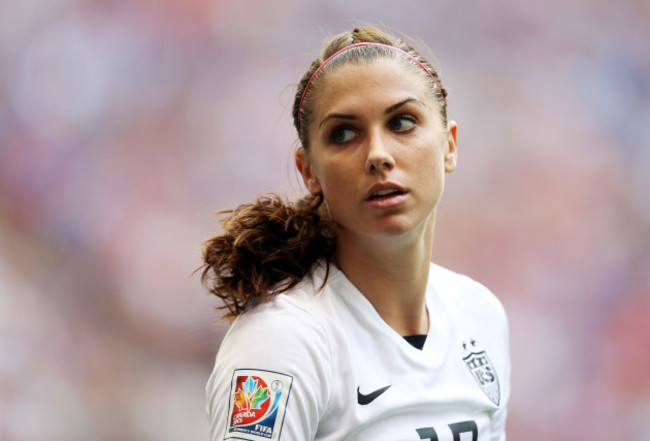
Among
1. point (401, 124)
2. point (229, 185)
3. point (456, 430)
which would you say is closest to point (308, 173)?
point (401, 124)

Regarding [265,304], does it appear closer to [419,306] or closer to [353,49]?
[419,306]

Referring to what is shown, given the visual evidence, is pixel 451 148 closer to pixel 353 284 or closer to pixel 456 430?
pixel 353 284

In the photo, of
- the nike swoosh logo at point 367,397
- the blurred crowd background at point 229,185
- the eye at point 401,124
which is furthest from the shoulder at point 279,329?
the blurred crowd background at point 229,185

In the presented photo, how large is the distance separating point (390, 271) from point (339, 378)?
1.19 feet

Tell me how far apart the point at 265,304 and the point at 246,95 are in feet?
8.27

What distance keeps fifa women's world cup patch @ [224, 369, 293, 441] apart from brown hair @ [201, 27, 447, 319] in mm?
238

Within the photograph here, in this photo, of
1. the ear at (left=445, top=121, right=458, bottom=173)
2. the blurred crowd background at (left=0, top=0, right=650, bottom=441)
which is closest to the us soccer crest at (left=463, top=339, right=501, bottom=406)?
the ear at (left=445, top=121, right=458, bottom=173)

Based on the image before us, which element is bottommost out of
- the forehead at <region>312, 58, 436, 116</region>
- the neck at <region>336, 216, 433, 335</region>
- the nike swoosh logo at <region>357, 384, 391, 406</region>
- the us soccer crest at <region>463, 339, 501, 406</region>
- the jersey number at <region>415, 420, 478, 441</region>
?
the jersey number at <region>415, 420, 478, 441</region>

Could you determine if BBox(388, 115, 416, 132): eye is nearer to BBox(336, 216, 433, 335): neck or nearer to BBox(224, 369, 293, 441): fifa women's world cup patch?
BBox(336, 216, 433, 335): neck

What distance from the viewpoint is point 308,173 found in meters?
2.01

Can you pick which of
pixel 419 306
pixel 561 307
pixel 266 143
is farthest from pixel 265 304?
pixel 561 307

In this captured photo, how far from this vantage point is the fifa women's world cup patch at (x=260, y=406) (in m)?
1.55

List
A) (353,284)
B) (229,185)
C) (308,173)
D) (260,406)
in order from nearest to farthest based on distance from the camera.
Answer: (260,406) → (353,284) → (308,173) → (229,185)

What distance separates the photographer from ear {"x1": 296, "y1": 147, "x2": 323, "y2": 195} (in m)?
1.99
